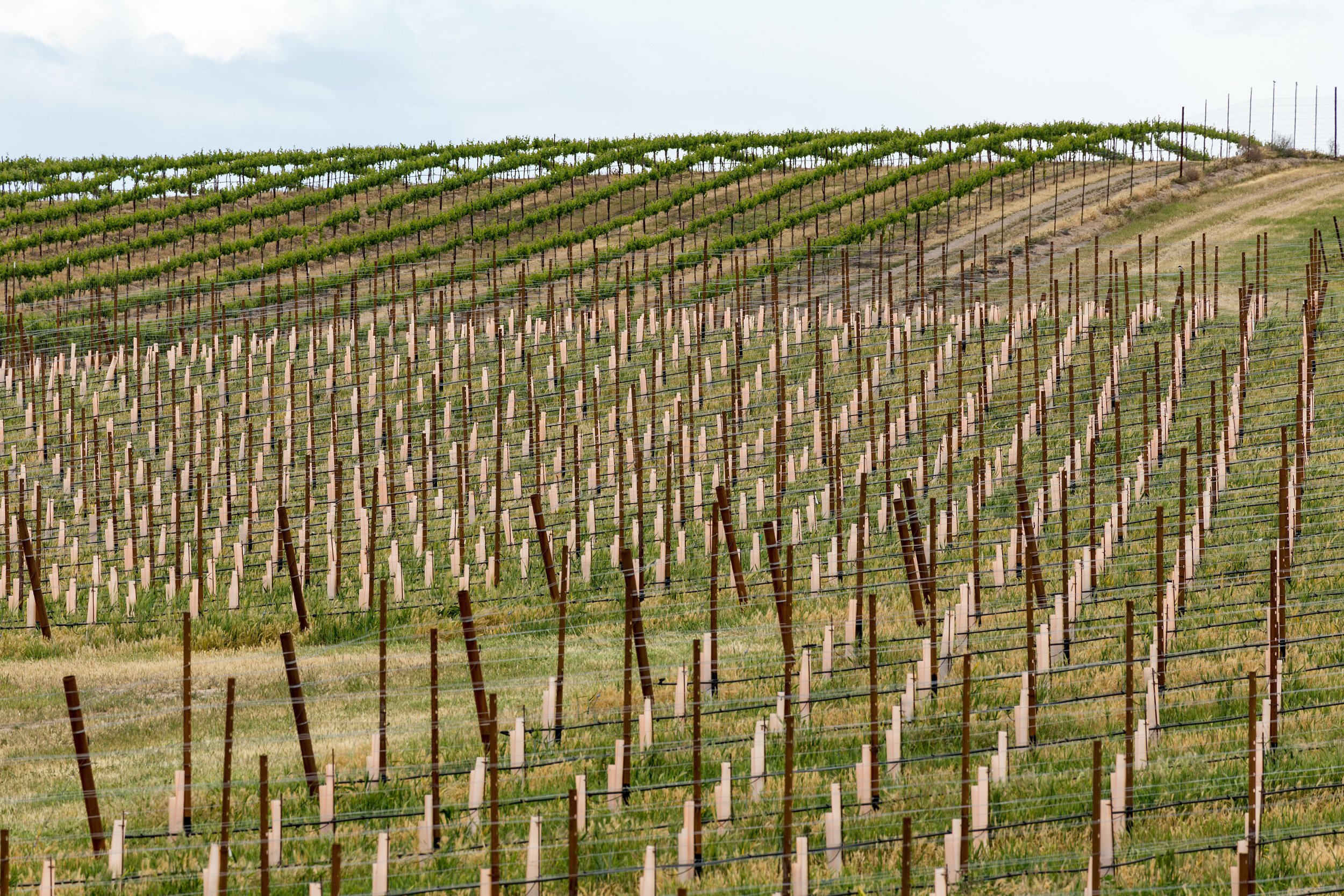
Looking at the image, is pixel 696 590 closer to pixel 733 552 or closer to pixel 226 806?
pixel 733 552

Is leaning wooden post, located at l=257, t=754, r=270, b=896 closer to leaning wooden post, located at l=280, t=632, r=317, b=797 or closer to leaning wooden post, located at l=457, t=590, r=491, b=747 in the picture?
leaning wooden post, located at l=280, t=632, r=317, b=797

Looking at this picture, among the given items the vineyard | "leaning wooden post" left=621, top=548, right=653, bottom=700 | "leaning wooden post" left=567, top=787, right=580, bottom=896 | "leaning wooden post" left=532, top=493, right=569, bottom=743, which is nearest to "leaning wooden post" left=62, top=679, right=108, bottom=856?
the vineyard

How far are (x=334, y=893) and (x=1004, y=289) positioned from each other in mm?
21425

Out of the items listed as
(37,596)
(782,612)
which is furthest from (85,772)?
(37,596)

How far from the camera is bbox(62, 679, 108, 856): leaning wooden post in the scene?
6922 mm

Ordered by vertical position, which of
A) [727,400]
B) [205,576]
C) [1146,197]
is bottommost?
[205,576]

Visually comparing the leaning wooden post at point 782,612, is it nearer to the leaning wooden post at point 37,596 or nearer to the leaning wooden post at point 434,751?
the leaning wooden post at point 434,751

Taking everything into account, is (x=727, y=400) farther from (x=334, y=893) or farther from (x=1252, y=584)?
(x=334, y=893)

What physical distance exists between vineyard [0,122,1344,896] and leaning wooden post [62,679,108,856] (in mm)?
22

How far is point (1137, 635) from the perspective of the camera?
9000 millimetres

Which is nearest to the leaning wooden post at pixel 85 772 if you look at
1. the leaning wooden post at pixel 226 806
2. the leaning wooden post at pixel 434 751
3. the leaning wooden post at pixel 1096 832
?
the leaning wooden post at pixel 226 806

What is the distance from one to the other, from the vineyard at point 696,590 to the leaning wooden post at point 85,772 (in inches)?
0.9

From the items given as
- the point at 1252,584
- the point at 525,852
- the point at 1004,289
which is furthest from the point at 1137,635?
the point at 1004,289

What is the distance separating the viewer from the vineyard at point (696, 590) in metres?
6.64
